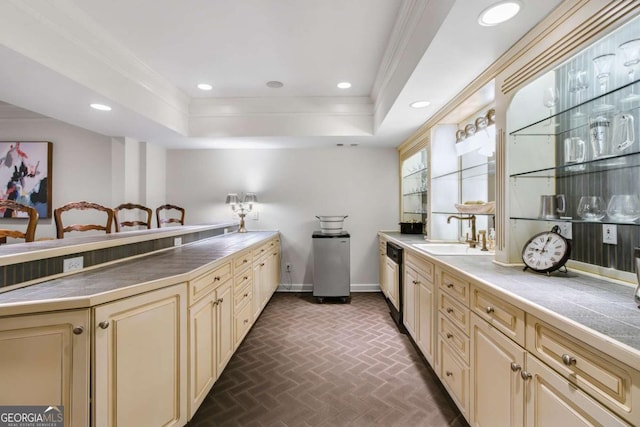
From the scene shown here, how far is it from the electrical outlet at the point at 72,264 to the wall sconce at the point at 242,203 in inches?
105

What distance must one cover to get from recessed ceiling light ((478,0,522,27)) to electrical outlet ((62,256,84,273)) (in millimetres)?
2459

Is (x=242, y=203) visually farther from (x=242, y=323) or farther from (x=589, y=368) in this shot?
(x=589, y=368)

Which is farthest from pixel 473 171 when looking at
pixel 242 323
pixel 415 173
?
pixel 242 323

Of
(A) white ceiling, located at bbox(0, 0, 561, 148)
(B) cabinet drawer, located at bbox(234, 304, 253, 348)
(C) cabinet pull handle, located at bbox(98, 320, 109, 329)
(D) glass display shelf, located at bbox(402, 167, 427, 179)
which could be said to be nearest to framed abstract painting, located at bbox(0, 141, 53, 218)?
(A) white ceiling, located at bbox(0, 0, 561, 148)

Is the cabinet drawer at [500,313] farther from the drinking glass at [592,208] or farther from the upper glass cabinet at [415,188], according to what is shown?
the upper glass cabinet at [415,188]

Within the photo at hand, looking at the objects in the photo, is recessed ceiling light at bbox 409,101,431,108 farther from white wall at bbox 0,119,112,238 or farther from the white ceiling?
white wall at bbox 0,119,112,238

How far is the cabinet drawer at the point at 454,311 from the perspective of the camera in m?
1.62

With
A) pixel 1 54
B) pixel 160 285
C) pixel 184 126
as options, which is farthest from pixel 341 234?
pixel 1 54

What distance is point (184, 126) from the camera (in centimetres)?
363

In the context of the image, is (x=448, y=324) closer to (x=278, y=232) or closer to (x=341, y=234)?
(x=341, y=234)

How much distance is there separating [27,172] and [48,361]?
429cm

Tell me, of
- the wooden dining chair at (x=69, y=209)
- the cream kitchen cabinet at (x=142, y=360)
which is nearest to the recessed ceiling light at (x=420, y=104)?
the cream kitchen cabinet at (x=142, y=360)

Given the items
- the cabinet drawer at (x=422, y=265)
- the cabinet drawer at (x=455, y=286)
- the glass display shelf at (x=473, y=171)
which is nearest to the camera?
the cabinet drawer at (x=455, y=286)

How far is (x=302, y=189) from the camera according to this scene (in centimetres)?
446
